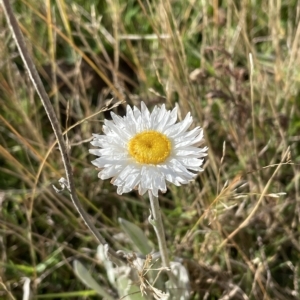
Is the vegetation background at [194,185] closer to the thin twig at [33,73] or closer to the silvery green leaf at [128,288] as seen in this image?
the silvery green leaf at [128,288]

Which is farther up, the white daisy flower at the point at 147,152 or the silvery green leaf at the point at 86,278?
the white daisy flower at the point at 147,152

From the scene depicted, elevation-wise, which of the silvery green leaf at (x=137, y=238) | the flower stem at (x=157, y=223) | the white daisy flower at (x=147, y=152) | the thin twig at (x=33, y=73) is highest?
the thin twig at (x=33, y=73)

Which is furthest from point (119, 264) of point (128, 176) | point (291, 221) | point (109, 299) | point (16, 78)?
point (16, 78)

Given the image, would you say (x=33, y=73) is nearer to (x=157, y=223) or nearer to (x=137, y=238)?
(x=157, y=223)

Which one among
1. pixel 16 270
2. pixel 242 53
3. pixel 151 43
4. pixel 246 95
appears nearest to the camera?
pixel 16 270

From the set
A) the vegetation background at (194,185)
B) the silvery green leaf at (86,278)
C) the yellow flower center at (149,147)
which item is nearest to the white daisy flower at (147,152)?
the yellow flower center at (149,147)

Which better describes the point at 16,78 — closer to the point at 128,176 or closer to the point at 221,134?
the point at 221,134

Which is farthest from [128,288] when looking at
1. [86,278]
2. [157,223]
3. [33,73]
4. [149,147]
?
[33,73]

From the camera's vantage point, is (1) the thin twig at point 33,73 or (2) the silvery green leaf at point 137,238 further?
(2) the silvery green leaf at point 137,238

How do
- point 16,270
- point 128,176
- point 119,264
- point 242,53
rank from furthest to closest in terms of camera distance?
point 242,53 → point 16,270 → point 119,264 → point 128,176
